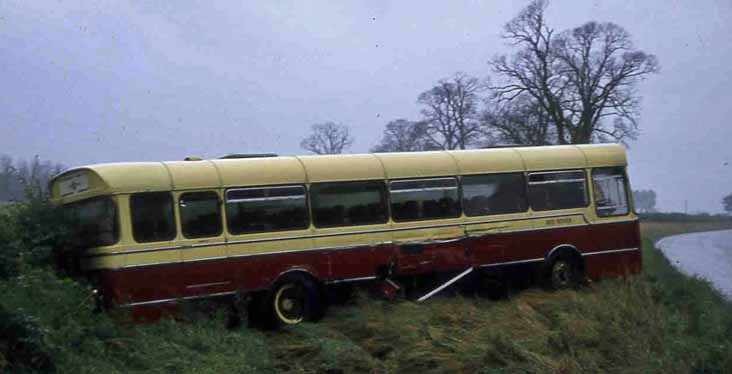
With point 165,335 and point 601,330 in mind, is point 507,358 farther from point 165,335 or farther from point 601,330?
point 165,335

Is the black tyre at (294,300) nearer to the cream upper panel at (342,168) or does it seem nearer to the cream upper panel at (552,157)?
the cream upper panel at (342,168)

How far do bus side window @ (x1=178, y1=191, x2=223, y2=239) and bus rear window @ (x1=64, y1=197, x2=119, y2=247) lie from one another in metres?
1.06

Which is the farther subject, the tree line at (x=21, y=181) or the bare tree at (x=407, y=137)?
the bare tree at (x=407, y=137)

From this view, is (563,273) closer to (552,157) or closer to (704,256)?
(552,157)

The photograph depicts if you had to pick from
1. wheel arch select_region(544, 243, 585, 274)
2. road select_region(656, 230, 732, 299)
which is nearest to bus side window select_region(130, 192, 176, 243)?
wheel arch select_region(544, 243, 585, 274)

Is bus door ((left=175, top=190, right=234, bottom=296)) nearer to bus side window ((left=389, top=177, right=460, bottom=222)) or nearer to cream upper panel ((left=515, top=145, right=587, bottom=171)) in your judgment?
bus side window ((left=389, top=177, right=460, bottom=222))

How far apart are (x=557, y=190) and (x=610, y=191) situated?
1.41 meters

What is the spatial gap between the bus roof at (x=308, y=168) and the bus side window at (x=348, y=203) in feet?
0.51

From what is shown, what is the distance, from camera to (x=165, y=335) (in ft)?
37.1

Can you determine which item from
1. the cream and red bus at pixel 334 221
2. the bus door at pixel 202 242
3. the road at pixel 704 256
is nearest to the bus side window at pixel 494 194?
the cream and red bus at pixel 334 221

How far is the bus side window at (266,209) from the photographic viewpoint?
542 inches

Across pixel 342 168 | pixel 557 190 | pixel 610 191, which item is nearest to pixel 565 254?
pixel 557 190

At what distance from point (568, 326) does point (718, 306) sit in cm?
483

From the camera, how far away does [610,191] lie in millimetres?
17969
